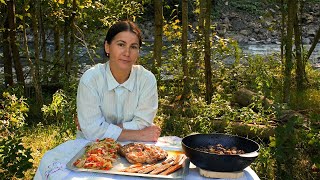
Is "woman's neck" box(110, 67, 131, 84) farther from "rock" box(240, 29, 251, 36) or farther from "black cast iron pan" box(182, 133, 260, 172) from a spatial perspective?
"rock" box(240, 29, 251, 36)

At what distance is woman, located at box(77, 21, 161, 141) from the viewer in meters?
2.62

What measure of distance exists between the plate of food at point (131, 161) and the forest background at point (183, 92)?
1221mm

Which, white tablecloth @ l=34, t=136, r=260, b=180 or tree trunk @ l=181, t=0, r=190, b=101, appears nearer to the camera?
white tablecloth @ l=34, t=136, r=260, b=180

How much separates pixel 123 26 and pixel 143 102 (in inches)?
19.5

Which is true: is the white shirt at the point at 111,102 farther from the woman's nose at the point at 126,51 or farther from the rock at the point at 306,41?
the rock at the point at 306,41

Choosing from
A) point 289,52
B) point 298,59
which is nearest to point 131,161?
point 289,52

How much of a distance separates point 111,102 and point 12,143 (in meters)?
0.95

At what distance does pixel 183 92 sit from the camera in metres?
5.94

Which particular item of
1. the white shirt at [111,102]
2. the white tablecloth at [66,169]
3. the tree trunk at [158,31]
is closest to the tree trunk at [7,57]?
the tree trunk at [158,31]

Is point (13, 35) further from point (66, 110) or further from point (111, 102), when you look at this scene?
point (111, 102)

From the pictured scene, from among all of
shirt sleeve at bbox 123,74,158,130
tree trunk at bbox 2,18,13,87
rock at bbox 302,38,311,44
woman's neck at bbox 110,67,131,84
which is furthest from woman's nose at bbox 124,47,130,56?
rock at bbox 302,38,311,44

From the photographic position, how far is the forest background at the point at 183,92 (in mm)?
3623

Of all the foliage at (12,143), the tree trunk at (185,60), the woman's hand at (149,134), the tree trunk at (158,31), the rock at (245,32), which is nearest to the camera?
the woman's hand at (149,134)

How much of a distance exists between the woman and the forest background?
0.84 meters
